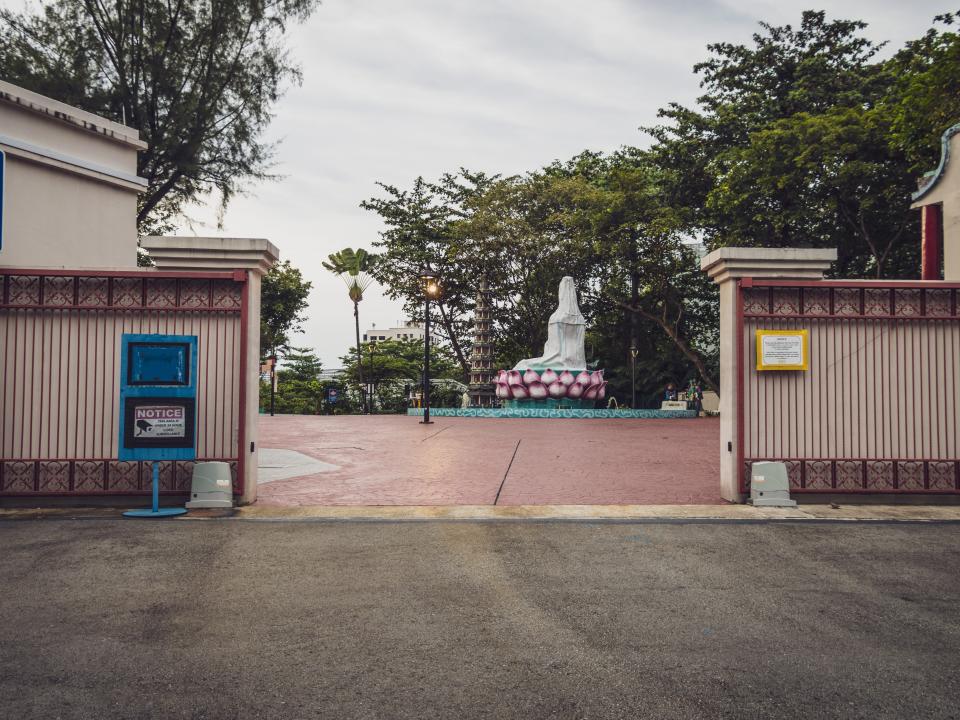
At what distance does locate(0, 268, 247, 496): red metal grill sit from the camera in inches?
292

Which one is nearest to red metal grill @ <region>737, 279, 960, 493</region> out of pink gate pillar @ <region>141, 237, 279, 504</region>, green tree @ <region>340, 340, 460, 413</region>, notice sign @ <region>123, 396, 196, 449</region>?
pink gate pillar @ <region>141, 237, 279, 504</region>

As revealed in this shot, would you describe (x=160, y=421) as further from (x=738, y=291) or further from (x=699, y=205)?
(x=699, y=205)

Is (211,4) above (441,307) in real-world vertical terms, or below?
above

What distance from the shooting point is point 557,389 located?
2916 centimetres

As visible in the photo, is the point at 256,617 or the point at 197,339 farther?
the point at 197,339

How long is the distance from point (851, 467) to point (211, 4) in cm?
2208

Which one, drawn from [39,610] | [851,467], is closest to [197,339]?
[39,610]

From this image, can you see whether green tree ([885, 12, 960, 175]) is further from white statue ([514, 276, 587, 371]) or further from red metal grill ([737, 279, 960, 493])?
white statue ([514, 276, 587, 371])

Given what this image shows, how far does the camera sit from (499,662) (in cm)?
350

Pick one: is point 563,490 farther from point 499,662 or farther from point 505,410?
point 505,410

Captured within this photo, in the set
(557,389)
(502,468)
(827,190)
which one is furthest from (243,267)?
(557,389)

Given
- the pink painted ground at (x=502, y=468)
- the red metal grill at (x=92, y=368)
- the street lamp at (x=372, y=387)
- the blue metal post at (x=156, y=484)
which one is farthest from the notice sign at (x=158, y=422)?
the street lamp at (x=372, y=387)

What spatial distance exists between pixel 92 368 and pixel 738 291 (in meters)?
7.19

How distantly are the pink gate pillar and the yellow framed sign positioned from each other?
5.62m
